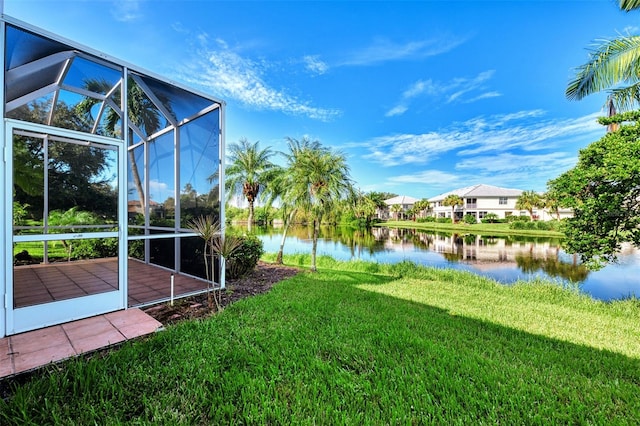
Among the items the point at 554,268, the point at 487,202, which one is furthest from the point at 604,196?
the point at 487,202

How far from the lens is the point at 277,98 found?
14680 mm

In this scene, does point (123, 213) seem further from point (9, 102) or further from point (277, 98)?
point (277, 98)

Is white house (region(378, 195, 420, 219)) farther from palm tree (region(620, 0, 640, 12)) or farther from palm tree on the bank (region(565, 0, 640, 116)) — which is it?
palm tree (region(620, 0, 640, 12))

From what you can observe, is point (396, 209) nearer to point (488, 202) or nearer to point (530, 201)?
point (488, 202)

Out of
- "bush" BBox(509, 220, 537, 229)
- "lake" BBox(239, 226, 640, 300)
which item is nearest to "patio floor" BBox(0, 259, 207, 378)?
"lake" BBox(239, 226, 640, 300)

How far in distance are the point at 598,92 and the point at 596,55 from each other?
94cm

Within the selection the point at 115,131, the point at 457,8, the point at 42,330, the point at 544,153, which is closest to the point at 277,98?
the point at 457,8

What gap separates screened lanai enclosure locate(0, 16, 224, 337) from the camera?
3111mm

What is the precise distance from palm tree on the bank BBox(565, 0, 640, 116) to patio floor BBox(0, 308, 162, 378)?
10.9 m

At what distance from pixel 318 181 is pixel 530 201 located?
43.9m

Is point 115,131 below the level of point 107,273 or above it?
above

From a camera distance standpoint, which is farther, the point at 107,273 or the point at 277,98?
the point at 277,98

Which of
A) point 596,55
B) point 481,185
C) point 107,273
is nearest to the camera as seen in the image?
point 107,273

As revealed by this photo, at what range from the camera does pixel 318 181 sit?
24.8 ft
